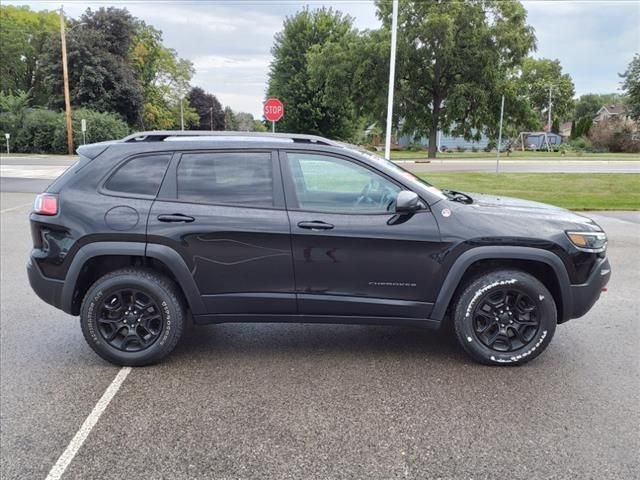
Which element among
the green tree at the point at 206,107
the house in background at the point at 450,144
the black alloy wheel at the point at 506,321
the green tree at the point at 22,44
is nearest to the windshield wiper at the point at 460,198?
the black alloy wheel at the point at 506,321

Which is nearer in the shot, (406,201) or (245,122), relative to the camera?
(406,201)

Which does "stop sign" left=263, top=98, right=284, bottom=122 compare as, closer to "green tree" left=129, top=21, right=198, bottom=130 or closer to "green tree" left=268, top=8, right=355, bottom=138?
"green tree" left=268, top=8, right=355, bottom=138

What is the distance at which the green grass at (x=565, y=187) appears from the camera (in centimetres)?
1355

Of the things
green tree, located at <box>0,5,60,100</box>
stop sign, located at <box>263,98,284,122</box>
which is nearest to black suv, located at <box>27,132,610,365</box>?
stop sign, located at <box>263,98,284,122</box>

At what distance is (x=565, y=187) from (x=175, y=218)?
1559 cm

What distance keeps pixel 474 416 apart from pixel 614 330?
7.66 feet

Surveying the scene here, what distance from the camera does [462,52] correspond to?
3828cm

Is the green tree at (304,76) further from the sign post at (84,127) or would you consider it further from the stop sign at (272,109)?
the stop sign at (272,109)

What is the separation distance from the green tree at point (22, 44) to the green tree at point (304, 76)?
93.8 ft

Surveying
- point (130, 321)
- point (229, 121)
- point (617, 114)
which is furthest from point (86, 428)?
point (229, 121)

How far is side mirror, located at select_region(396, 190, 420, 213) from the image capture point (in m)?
3.75

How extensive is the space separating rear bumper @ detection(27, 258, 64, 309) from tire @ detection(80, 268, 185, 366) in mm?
203

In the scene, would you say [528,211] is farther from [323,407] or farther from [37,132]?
[37,132]

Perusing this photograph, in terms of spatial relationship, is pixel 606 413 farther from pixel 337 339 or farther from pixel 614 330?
pixel 337 339
